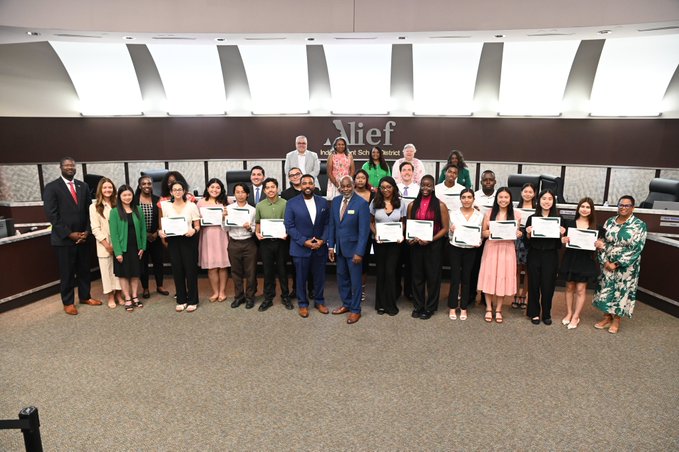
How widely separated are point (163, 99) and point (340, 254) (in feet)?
28.1

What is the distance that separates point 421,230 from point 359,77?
7370 millimetres

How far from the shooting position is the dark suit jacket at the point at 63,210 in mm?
5375

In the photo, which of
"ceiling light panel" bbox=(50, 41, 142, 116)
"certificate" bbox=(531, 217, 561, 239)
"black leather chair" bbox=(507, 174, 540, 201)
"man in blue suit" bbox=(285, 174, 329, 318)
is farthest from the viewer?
"ceiling light panel" bbox=(50, 41, 142, 116)

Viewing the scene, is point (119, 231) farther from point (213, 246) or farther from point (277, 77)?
point (277, 77)

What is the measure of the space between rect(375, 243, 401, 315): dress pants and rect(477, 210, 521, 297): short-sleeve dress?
1.06 meters

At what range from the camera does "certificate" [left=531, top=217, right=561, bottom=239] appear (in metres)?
4.96

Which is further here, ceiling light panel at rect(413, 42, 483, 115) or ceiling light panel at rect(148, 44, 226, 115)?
ceiling light panel at rect(148, 44, 226, 115)

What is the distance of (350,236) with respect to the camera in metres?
5.18

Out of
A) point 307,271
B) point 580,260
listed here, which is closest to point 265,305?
point 307,271

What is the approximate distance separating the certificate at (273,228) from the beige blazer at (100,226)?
1.94 meters

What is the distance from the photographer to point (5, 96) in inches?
401

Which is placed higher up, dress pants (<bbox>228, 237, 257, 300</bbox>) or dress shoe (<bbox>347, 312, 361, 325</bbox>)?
dress pants (<bbox>228, 237, 257, 300</bbox>)

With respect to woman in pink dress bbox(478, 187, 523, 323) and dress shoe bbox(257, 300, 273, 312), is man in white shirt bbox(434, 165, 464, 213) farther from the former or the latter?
dress shoe bbox(257, 300, 273, 312)

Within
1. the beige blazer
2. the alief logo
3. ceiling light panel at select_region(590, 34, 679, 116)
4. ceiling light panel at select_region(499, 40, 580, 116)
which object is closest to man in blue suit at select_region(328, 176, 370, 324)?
the beige blazer
